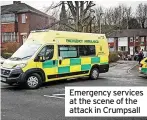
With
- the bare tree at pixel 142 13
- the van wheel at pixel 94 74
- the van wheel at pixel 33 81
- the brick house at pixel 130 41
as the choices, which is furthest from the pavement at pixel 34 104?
the bare tree at pixel 142 13

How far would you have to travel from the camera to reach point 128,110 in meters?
7.09

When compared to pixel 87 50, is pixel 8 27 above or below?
above

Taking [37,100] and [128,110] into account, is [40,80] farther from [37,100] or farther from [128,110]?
[128,110]

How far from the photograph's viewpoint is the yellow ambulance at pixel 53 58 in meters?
11.9

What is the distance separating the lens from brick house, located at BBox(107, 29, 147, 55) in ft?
241

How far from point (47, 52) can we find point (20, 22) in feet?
109

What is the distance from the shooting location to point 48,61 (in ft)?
41.8

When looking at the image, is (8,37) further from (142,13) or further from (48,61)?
(142,13)

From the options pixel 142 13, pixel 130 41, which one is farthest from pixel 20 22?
pixel 142 13

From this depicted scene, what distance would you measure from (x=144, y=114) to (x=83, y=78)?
28.9 feet

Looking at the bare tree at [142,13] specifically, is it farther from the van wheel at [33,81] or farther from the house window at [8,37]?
the van wheel at [33,81]

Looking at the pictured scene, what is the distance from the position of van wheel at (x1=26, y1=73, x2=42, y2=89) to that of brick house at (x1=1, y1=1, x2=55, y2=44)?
31228 millimetres

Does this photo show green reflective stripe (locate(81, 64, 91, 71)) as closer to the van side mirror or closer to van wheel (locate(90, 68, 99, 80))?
van wheel (locate(90, 68, 99, 80))

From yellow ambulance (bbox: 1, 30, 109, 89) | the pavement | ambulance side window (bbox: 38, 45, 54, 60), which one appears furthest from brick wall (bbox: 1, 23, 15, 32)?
the pavement
